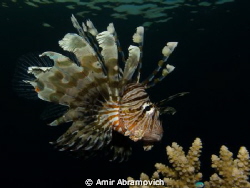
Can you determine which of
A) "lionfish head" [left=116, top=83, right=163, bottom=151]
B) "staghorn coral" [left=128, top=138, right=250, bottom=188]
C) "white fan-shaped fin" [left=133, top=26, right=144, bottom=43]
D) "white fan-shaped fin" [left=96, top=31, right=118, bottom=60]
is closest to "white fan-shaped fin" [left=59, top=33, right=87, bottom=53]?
Answer: "white fan-shaped fin" [left=96, top=31, right=118, bottom=60]

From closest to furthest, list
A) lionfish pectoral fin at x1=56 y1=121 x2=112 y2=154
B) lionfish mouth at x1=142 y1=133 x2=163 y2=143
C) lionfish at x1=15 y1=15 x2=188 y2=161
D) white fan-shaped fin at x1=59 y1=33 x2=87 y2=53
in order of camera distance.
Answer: white fan-shaped fin at x1=59 y1=33 x2=87 y2=53
lionfish at x1=15 y1=15 x2=188 y2=161
lionfish mouth at x1=142 y1=133 x2=163 y2=143
lionfish pectoral fin at x1=56 y1=121 x2=112 y2=154

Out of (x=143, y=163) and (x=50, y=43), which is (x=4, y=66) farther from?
(x=143, y=163)

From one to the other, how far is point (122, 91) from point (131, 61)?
1.10 feet

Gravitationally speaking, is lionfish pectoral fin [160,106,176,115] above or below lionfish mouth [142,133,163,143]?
above

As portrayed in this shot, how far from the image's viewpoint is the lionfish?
2.55m

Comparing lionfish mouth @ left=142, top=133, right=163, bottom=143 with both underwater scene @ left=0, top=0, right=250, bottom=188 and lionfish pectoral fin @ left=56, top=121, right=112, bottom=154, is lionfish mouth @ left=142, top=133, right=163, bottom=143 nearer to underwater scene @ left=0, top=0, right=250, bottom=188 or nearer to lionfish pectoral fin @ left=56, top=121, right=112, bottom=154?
underwater scene @ left=0, top=0, right=250, bottom=188

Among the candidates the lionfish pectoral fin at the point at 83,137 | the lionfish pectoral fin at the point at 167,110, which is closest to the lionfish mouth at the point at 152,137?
the lionfish pectoral fin at the point at 167,110

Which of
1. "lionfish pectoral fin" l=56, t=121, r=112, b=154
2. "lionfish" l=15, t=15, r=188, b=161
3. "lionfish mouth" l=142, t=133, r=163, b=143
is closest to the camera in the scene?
"lionfish" l=15, t=15, r=188, b=161

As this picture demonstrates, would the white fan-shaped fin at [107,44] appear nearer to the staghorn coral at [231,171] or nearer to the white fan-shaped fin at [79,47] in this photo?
the white fan-shaped fin at [79,47]

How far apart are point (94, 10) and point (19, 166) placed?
40.8 ft

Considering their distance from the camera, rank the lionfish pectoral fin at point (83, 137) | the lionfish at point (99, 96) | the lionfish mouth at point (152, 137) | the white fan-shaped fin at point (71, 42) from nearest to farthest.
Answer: the white fan-shaped fin at point (71, 42), the lionfish at point (99, 96), the lionfish mouth at point (152, 137), the lionfish pectoral fin at point (83, 137)

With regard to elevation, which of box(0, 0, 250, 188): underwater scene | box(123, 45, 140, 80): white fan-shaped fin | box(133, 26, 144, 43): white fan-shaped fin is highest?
box(133, 26, 144, 43): white fan-shaped fin

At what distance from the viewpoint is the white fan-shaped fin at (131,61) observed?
271cm

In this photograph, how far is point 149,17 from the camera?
12633 millimetres
